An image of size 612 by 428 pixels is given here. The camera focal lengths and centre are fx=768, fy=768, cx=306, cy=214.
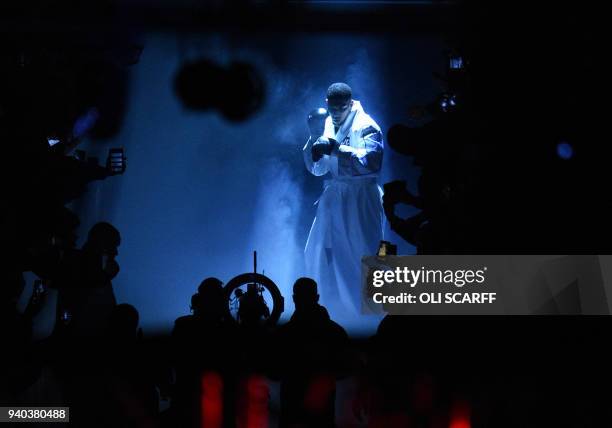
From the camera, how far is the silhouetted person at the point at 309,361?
14.2 ft

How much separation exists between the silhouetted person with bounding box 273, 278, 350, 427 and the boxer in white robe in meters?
0.83

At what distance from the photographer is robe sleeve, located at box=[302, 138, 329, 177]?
5742 millimetres

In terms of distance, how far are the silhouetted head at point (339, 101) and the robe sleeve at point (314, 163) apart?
0.87ft

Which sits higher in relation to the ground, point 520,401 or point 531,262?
point 531,262

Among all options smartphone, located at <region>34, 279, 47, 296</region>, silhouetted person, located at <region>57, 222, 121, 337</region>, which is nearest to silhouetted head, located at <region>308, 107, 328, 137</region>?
silhouetted person, located at <region>57, 222, 121, 337</region>

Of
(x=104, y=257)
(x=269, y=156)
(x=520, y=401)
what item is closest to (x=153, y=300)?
(x=104, y=257)

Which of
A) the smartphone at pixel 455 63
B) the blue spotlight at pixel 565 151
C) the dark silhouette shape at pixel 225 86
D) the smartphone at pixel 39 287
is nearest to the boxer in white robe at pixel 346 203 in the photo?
the dark silhouette shape at pixel 225 86

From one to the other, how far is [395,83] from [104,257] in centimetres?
254

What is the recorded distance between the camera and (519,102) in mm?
5160

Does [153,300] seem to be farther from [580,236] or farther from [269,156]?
[580,236]

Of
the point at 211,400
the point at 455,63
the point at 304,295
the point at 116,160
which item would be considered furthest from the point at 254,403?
the point at 455,63

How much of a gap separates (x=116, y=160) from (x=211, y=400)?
7.10 feet

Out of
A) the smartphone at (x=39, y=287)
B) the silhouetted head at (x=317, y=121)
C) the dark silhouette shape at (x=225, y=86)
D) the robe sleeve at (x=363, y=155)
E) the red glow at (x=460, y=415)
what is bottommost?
the red glow at (x=460, y=415)

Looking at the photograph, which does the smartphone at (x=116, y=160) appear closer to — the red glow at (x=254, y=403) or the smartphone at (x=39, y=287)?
the smartphone at (x=39, y=287)
